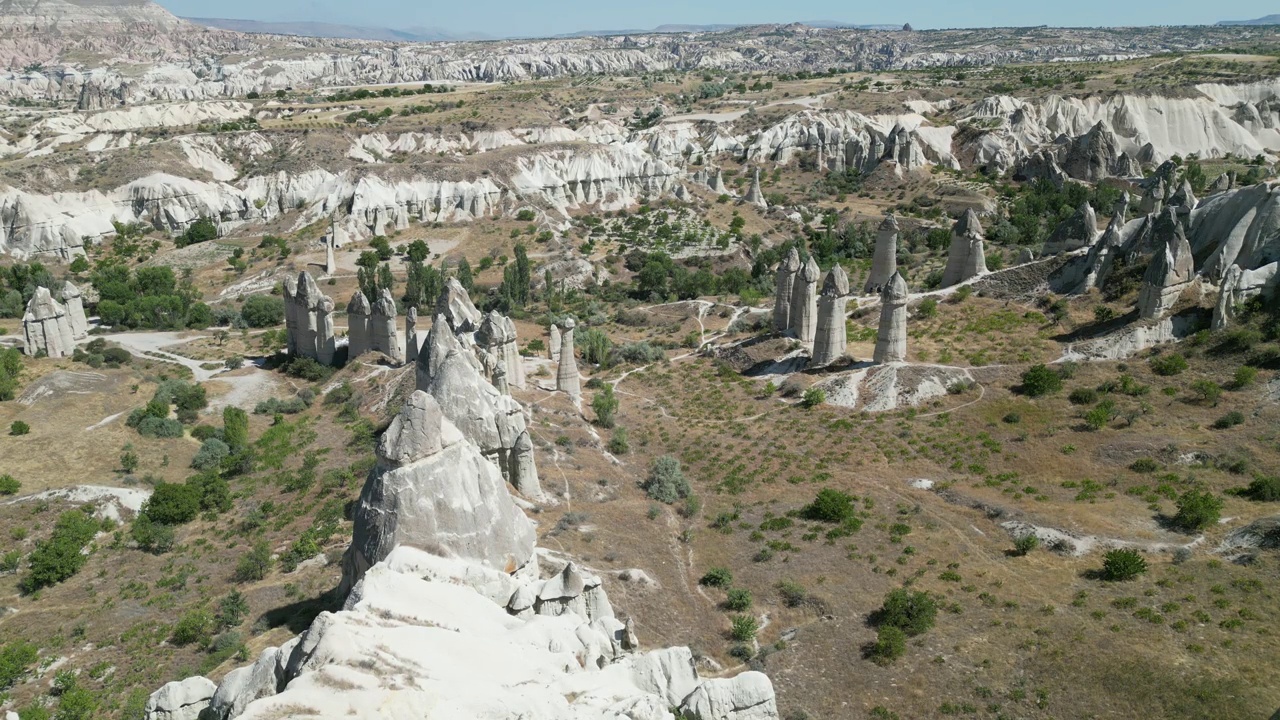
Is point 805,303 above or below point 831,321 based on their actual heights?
above

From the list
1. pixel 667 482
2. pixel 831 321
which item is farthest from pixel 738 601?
pixel 831 321

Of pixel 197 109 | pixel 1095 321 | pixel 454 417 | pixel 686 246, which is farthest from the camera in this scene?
pixel 197 109

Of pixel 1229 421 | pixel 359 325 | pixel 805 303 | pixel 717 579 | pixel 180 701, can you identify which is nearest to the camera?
pixel 180 701

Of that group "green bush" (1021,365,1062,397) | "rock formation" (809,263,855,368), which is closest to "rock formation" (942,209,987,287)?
"rock formation" (809,263,855,368)

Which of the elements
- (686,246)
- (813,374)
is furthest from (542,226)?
(813,374)

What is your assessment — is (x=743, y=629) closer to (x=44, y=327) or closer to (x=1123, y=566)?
(x=1123, y=566)

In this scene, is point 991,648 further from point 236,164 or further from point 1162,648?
point 236,164
